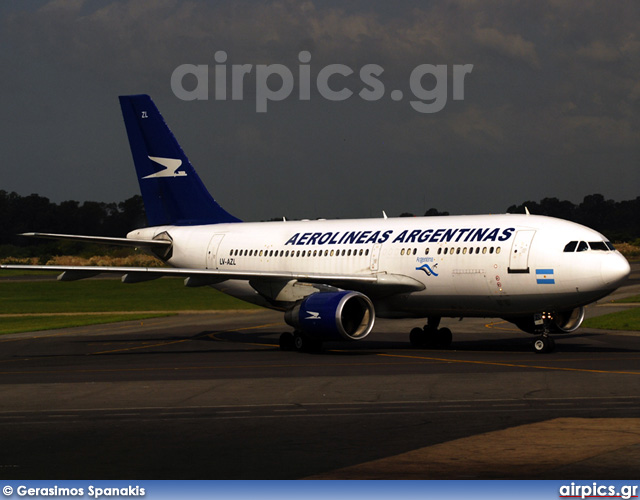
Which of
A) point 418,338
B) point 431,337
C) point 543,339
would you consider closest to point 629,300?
point 431,337

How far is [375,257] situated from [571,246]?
707cm

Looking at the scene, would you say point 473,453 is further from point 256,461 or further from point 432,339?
point 432,339

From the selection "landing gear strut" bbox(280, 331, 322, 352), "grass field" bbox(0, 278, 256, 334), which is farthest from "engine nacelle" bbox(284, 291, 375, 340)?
"grass field" bbox(0, 278, 256, 334)

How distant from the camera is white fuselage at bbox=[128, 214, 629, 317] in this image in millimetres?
29891

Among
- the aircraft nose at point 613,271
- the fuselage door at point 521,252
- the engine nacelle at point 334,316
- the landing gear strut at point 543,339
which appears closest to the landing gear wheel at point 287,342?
the engine nacelle at point 334,316

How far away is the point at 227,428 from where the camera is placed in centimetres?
1741

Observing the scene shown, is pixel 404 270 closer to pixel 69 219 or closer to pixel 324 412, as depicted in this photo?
pixel 324 412

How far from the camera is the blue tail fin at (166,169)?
139 ft

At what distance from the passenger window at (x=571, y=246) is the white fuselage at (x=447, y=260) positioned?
0.19ft

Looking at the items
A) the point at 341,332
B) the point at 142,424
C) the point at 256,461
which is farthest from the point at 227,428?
the point at 341,332

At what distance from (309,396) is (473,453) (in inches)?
292

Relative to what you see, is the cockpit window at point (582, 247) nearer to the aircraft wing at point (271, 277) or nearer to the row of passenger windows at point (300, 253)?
the aircraft wing at point (271, 277)

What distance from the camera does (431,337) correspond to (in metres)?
34.6

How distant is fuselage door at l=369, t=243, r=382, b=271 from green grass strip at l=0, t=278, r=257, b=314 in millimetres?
24989
